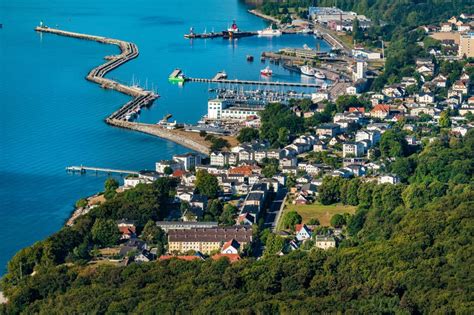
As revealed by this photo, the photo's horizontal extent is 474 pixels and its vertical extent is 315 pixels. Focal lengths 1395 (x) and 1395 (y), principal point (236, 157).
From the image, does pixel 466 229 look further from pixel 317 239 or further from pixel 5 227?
→ pixel 5 227

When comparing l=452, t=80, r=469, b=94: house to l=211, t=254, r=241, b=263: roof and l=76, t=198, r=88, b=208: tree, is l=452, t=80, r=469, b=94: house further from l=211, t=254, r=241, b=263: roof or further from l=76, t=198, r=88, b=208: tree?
l=211, t=254, r=241, b=263: roof

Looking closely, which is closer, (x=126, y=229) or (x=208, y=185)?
(x=126, y=229)

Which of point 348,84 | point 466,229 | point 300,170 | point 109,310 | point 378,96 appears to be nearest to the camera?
point 109,310

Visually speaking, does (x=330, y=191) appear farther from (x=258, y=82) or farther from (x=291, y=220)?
(x=258, y=82)

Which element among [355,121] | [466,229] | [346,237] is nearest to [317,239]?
[346,237]

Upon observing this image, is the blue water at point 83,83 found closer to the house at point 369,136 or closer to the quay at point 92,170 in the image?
the quay at point 92,170

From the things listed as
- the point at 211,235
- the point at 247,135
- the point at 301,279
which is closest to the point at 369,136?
the point at 247,135
